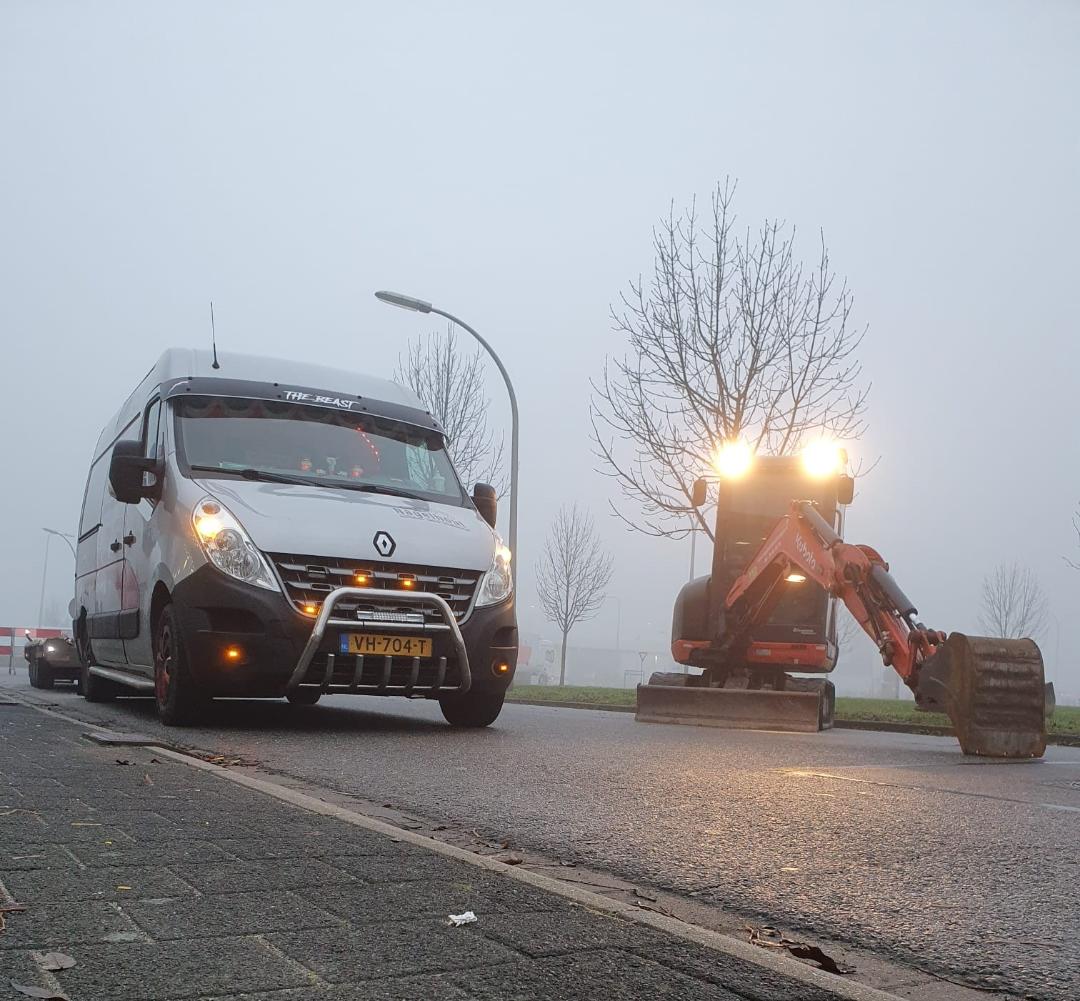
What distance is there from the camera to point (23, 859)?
11.2 feet

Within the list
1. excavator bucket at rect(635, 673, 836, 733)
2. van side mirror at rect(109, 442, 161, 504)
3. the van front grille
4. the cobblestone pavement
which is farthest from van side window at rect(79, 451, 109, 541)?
the cobblestone pavement

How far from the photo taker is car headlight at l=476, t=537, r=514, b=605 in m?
8.99

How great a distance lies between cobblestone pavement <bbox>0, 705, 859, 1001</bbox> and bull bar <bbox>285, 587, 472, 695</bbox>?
3916 millimetres

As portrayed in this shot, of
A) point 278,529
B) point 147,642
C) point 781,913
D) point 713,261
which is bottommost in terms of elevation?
point 781,913

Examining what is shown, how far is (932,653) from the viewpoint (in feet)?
32.5

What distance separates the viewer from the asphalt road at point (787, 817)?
326cm

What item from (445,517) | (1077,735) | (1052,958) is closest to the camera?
(1052,958)

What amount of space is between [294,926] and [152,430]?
25.8 ft

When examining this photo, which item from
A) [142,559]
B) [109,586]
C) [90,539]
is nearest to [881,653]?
[142,559]

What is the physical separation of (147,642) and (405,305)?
13489mm

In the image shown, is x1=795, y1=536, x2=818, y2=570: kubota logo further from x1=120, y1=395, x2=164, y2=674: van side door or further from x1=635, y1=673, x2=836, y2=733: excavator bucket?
x1=120, y1=395, x2=164, y2=674: van side door

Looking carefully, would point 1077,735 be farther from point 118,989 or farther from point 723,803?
point 118,989

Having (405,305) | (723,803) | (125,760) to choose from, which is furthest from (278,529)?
(405,305)

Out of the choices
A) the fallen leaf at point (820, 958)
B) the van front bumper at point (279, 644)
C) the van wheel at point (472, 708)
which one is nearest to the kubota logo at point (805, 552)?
the van wheel at point (472, 708)
